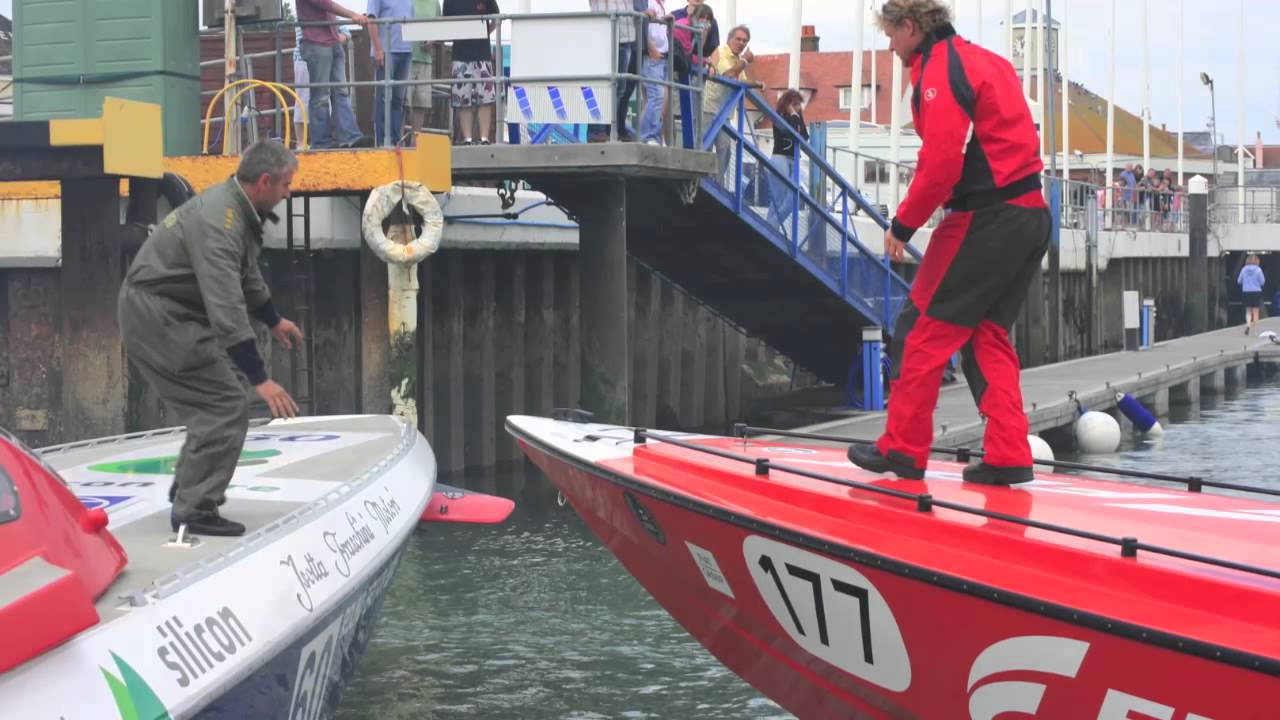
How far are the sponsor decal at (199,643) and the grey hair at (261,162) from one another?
1.52 metres

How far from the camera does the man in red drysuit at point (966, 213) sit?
495cm

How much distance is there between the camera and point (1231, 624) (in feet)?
12.3

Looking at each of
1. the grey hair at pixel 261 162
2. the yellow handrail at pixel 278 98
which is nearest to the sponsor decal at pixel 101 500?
the grey hair at pixel 261 162

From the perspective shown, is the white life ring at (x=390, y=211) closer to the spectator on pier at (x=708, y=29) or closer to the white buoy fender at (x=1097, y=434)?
the spectator on pier at (x=708, y=29)

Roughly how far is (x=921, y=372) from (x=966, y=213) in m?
0.54

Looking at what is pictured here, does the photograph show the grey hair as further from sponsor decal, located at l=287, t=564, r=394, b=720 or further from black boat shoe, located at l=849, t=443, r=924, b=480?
black boat shoe, located at l=849, t=443, r=924, b=480

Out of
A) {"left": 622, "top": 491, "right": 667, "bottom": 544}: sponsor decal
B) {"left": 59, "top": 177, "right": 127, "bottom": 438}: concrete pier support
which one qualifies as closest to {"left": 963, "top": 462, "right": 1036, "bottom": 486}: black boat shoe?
{"left": 622, "top": 491, "right": 667, "bottom": 544}: sponsor decal

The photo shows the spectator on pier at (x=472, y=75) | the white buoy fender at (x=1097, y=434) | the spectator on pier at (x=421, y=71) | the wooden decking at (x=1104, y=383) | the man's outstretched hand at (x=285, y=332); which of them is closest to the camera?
the man's outstretched hand at (x=285, y=332)

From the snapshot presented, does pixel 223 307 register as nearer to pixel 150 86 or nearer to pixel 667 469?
pixel 667 469

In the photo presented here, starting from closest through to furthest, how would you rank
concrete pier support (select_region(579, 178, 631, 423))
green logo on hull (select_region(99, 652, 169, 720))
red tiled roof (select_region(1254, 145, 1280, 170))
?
green logo on hull (select_region(99, 652, 169, 720)) < concrete pier support (select_region(579, 178, 631, 423)) < red tiled roof (select_region(1254, 145, 1280, 170))

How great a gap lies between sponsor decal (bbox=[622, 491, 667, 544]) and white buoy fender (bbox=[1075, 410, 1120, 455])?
36.2 ft

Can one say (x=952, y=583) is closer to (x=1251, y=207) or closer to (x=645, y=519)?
(x=645, y=519)

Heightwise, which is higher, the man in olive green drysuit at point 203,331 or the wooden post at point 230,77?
the wooden post at point 230,77

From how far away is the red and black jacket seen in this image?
493 cm
